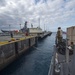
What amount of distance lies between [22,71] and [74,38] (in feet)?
36.7

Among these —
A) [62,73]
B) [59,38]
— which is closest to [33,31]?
[59,38]

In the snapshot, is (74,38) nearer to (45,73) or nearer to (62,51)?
(62,51)

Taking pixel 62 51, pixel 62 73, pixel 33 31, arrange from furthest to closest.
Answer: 1. pixel 33 31
2. pixel 62 51
3. pixel 62 73

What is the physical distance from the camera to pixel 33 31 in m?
65.3

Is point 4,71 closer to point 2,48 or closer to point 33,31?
point 2,48

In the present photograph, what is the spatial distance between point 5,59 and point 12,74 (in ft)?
9.38

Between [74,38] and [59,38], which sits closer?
[74,38]

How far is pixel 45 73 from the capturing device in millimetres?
13820

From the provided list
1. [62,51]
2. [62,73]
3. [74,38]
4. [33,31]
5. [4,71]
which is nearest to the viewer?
[74,38]

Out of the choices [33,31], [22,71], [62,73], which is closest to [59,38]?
[22,71]

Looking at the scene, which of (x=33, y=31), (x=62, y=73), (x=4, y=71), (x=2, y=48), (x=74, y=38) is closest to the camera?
(x=74, y=38)

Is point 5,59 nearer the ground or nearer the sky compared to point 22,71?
nearer the sky

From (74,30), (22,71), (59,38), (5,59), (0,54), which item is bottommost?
(22,71)

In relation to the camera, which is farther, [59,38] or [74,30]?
[59,38]
